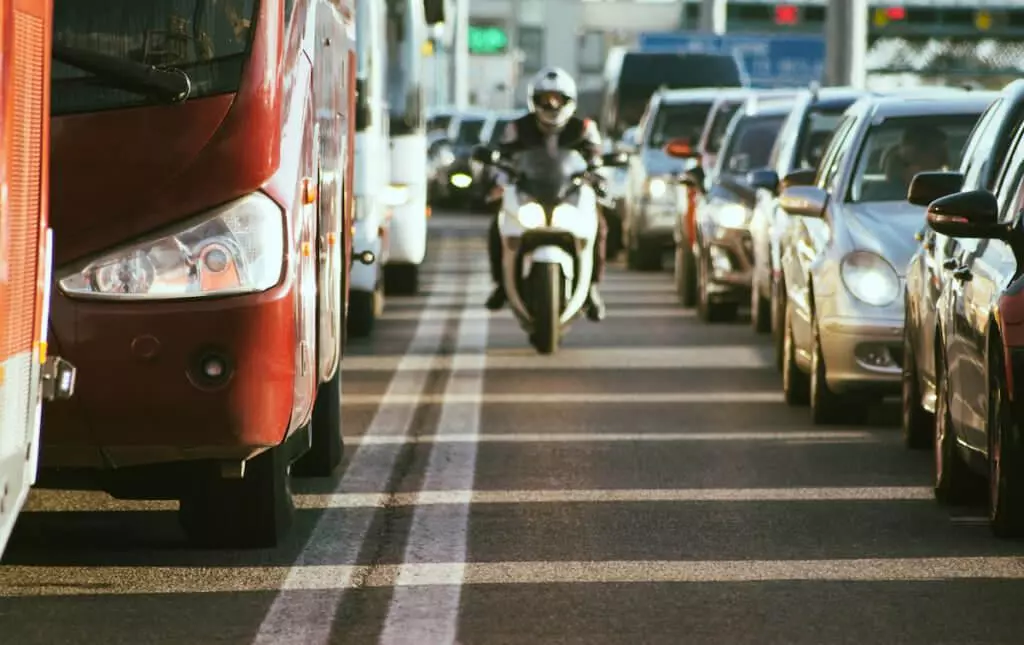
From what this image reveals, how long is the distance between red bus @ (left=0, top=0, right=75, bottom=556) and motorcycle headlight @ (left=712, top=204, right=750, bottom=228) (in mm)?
14141

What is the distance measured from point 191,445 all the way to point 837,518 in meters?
2.78

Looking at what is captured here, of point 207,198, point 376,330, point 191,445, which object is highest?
point 207,198

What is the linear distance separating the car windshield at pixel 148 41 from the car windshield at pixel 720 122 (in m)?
18.1

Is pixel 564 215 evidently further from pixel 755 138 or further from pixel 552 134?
pixel 755 138

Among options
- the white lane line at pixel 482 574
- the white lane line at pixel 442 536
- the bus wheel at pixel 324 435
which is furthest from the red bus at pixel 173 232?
the bus wheel at pixel 324 435

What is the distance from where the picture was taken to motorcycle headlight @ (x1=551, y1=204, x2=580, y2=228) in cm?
1855

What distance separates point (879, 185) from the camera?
15.1 metres

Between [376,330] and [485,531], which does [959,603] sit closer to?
[485,531]

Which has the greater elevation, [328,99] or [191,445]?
[328,99]

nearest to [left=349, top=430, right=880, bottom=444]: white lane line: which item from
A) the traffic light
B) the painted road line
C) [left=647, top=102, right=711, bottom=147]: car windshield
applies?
the painted road line

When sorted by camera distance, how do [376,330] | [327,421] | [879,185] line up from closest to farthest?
[327,421] < [879,185] < [376,330]

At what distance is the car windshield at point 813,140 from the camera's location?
A: 19.3 m

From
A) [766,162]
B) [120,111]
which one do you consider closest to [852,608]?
[120,111]

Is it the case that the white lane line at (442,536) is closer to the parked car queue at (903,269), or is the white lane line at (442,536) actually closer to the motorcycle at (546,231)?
the parked car queue at (903,269)
